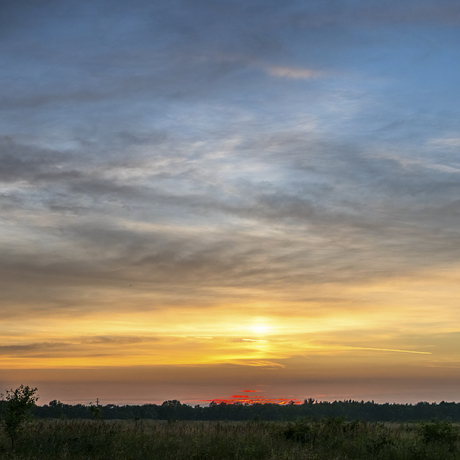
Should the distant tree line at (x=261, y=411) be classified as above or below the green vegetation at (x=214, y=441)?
below

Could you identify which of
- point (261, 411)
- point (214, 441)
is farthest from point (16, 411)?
point (261, 411)

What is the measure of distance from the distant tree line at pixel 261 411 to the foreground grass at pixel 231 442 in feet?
202

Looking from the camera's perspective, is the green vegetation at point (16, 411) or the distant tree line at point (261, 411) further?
the distant tree line at point (261, 411)

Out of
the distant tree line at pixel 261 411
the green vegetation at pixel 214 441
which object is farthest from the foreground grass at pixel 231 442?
the distant tree line at pixel 261 411

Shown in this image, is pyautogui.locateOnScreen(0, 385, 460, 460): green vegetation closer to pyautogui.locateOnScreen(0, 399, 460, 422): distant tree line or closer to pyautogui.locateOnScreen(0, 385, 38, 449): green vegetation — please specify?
pyautogui.locateOnScreen(0, 385, 38, 449): green vegetation

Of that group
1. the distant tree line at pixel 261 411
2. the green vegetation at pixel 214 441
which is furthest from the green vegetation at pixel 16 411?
the distant tree line at pixel 261 411

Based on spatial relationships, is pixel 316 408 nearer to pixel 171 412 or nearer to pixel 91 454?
pixel 171 412

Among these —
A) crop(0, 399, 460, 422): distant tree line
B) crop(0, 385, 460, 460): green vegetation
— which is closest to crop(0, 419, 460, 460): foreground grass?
crop(0, 385, 460, 460): green vegetation

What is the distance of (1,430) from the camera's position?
28.0 metres

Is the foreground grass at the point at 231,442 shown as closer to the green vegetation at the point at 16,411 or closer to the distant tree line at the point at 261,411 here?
the green vegetation at the point at 16,411

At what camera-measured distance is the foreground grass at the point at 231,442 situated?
25281 mm

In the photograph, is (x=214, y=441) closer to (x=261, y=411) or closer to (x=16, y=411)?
(x=16, y=411)

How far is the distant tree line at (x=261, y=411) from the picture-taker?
366ft

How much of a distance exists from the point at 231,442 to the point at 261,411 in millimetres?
115277
